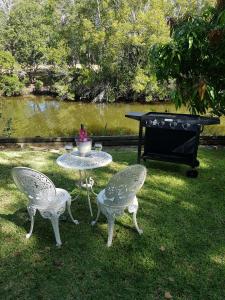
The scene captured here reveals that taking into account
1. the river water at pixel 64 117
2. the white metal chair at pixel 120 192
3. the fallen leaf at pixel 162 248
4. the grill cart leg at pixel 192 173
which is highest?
the white metal chair at pixel 120 192

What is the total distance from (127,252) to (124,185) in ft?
2.65

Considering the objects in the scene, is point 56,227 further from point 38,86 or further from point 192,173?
point 38,86

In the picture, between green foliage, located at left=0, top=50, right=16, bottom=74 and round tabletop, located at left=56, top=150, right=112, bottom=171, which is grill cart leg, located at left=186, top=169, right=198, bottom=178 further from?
green foliage, located at left=0, top=50, right=16, bottom=74

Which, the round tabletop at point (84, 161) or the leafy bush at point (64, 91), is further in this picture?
the leafy bush at point (64, 91)

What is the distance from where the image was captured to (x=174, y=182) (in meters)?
5.41

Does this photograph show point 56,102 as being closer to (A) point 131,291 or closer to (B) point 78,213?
A: (B) point 78,213

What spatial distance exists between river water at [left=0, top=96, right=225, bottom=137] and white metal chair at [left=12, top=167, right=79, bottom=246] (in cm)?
818

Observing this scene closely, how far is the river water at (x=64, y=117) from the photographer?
553 inches

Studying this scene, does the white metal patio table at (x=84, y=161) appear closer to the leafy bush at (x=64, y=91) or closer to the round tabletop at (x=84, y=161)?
the round tabletop at (x=84, y=161)

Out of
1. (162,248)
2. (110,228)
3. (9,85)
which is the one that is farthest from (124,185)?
(9,85)

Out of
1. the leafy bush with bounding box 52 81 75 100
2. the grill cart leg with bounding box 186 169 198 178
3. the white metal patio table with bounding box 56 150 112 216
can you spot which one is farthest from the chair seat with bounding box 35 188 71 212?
the leafy bush with bounding box 52 81 75 100

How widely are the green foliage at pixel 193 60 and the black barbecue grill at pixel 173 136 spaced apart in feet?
1.31

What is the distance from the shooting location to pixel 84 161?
153 inches

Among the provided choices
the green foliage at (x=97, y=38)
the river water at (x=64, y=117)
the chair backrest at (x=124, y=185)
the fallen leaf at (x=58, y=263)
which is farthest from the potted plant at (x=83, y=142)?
the green foliage at (x=97, y=38)
